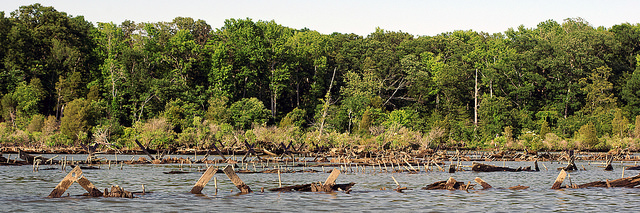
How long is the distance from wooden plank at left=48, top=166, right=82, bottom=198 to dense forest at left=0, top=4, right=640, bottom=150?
145 feet

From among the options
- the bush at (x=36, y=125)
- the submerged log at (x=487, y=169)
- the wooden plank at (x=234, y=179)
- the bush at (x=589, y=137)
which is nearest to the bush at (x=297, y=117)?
the bush at (x=36, y=125)

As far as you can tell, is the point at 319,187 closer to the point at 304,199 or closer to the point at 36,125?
the point at 304,199

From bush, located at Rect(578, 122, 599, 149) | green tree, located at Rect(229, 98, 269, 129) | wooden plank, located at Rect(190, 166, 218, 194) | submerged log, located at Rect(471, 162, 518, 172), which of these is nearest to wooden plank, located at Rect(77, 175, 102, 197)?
wooden plank, located at Rect(190, 166, 218, 194)

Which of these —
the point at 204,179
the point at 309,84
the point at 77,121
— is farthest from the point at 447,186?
the point at 309,84

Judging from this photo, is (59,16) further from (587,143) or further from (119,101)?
(587,143)

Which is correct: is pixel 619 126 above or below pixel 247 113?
below

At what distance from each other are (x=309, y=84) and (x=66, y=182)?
80148 mm

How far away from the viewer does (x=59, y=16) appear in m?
86.9

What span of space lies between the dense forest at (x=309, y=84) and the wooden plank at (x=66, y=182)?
4420 centimetres

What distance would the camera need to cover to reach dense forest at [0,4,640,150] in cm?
7769

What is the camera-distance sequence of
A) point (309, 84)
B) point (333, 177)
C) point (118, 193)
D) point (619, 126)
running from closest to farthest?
point (118, 193) < point (333, 177) < point (619, 126) < point (309, 84)

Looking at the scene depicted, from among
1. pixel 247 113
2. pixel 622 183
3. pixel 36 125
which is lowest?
A: pixel 622 183

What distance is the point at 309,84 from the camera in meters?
101

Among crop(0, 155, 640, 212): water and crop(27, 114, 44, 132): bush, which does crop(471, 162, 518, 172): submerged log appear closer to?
crop(0, 155, 640, 212): water
